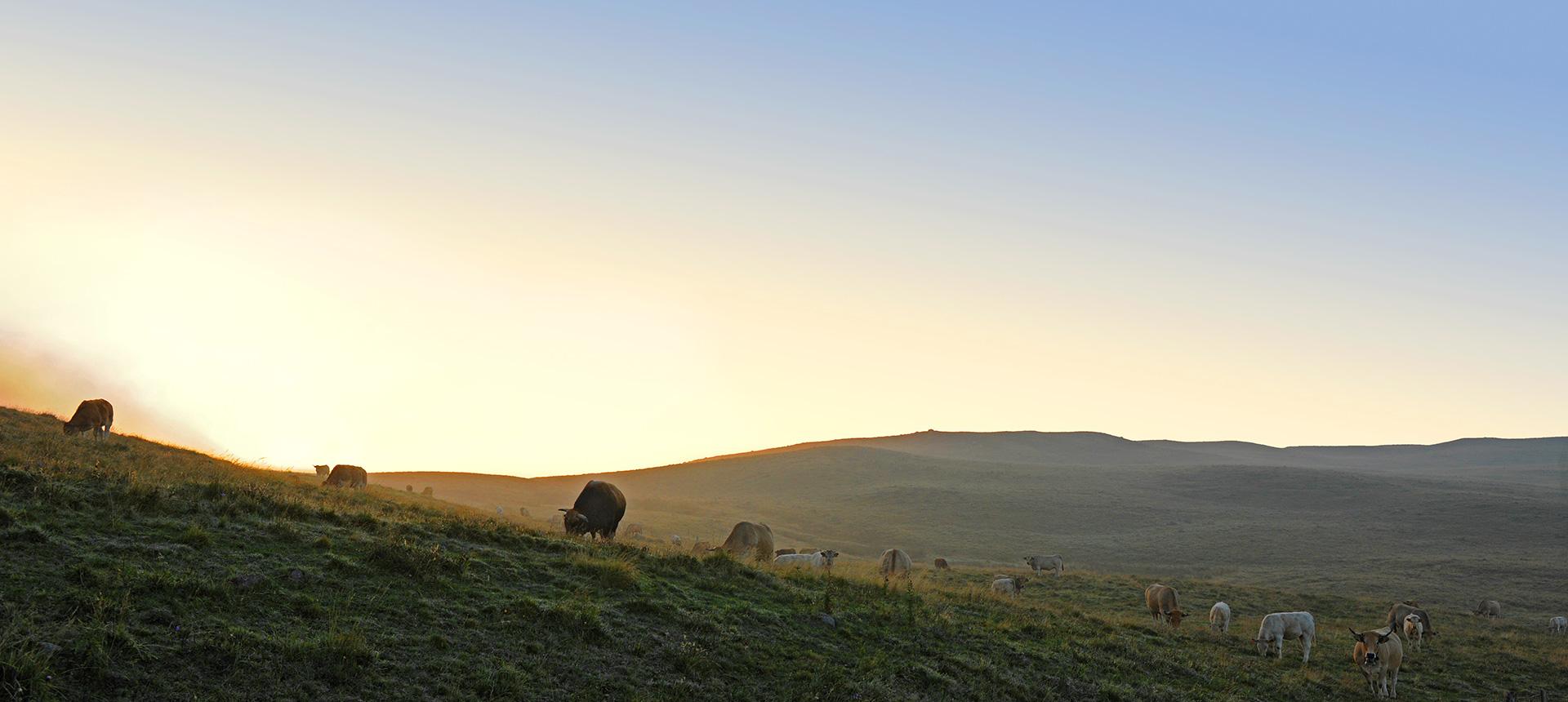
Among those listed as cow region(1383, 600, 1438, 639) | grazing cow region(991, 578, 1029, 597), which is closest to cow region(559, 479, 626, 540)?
grazing cow region(991, 578, 1029, 597)

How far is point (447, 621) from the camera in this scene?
11883 mm

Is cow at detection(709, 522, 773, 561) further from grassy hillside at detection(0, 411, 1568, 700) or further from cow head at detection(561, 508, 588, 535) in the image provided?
grassy hillside at detection(0, 411, 1568, 700)

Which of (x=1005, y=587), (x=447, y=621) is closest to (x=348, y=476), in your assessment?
(x=1005, y=587)

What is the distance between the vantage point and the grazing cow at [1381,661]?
67.1ft

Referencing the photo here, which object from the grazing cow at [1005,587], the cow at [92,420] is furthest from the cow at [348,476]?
the grazing cow at [1005,587]

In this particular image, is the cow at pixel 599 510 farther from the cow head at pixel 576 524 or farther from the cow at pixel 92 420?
the cow at pixel 92 420

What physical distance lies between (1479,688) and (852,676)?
1921 cm

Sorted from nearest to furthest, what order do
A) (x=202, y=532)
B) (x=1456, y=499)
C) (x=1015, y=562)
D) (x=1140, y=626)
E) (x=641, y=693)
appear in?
1. (x=641, y=693)
2. (x=202, y=532)
3. (x=1140, y=626)
4. (x=1015, y=562)
5. (x=1456, y=499)

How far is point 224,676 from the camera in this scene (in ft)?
29.7

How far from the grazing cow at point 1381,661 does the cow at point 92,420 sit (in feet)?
119

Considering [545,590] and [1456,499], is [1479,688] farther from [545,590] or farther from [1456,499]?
[1456,499]

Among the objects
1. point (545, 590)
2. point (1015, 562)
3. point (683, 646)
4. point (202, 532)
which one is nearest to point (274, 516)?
point (202, 532)

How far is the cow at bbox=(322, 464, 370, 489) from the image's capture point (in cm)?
4294

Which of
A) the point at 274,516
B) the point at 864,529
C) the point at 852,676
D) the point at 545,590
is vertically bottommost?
the point at 864,529
